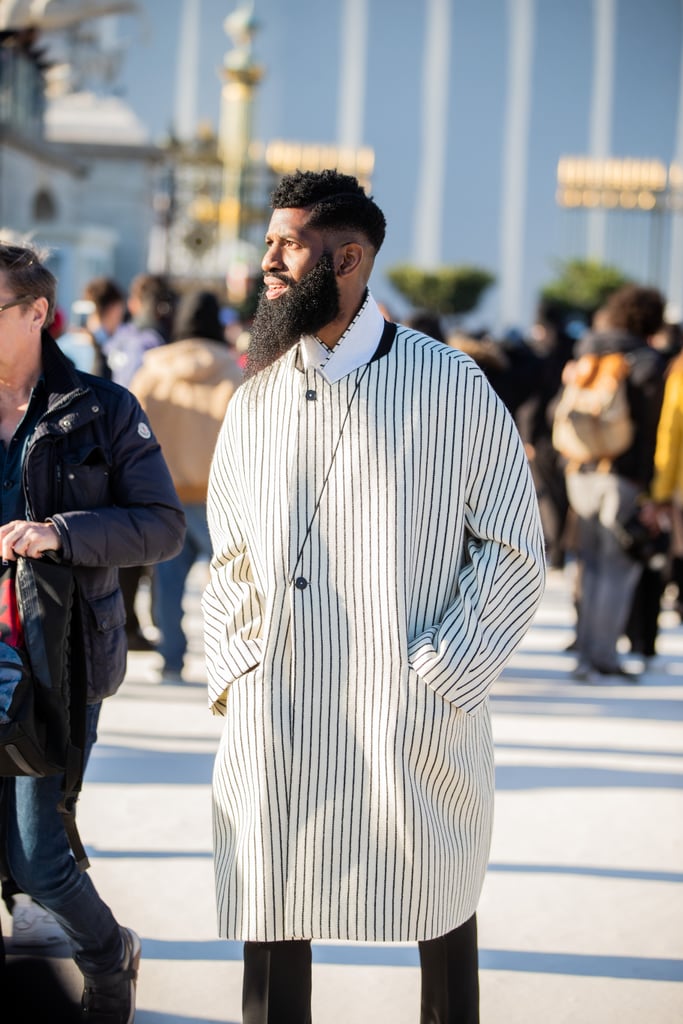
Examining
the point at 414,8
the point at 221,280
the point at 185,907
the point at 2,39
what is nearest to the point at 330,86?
the point at 414,8

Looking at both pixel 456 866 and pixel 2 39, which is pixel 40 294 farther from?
pixel 2 39

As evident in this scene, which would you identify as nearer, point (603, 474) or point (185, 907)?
point (185, 907)

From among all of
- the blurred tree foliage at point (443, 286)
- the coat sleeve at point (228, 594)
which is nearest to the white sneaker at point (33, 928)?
the coat sleeve at point (228, 594)

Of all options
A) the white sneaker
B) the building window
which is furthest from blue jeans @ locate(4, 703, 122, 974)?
the building window

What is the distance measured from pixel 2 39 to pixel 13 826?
20.1 ft

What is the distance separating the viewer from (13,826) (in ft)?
11.0

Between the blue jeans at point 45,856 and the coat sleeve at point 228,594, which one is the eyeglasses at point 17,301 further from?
the blue jeans at point 45,856

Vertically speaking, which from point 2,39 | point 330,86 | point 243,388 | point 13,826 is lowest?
point 13,826

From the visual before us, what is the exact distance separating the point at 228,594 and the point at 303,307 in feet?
1.97

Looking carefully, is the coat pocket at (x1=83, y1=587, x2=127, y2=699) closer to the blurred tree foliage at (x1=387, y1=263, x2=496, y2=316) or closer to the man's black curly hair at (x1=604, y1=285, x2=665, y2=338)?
the man's black curly hair at (x1=604, y1=285, x2=665, y2=338)

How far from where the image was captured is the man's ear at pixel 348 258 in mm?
3066

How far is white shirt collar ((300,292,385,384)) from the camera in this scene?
3.07 metres

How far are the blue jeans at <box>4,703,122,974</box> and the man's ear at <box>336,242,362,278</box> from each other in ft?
4.17

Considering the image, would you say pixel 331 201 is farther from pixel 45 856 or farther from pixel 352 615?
pixel 45 856
